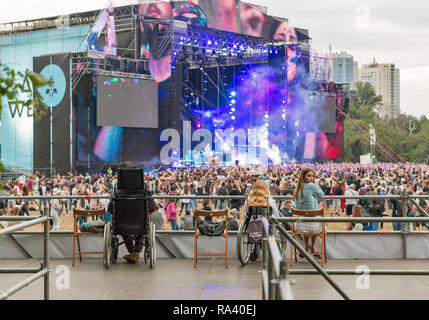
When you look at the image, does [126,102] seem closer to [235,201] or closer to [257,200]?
[235,201]

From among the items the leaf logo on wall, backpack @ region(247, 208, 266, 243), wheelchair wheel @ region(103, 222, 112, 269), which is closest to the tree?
the leaf logo on wall

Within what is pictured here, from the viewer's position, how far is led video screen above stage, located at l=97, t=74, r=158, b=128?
31.6m

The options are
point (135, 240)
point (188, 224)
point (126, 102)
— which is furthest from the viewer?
point (126, 102)

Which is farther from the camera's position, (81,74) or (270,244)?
(81,74)

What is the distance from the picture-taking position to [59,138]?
32875mm

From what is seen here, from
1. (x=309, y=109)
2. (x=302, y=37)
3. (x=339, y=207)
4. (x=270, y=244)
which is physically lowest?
(x=339, y=207)

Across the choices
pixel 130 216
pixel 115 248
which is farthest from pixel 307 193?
pixel 115 248

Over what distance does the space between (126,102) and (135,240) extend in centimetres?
2387

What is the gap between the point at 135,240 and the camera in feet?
30.0

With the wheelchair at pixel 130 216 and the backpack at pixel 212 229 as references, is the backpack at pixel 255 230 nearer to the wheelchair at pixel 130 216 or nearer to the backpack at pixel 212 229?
the backpack at pixel 212 229

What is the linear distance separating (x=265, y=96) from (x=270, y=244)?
3606 cm

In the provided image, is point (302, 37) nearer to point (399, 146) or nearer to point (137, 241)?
point (399, 146)
